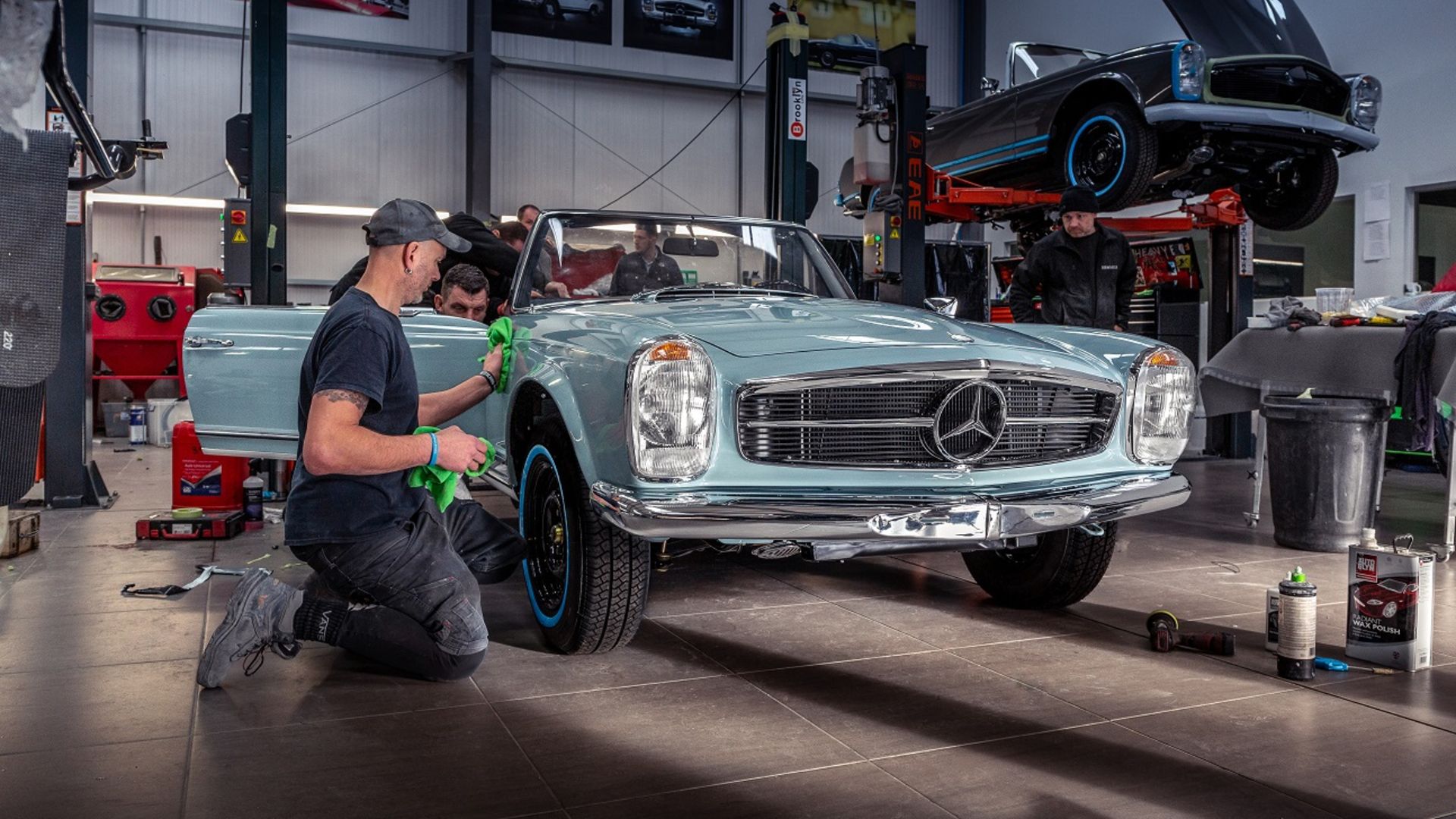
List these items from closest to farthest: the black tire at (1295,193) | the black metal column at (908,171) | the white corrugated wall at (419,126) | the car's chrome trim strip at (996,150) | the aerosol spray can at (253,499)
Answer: the aerosol spray can at (253,499), the black metal column at (908,171), the black tire at (1295,193), the car's chrome trim strip at (996,150), the white corrugated wall at (419,126)

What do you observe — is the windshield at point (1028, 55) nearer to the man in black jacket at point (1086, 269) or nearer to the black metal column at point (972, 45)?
the man in black jacket at point (1086, 269)

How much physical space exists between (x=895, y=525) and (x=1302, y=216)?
6373 mm

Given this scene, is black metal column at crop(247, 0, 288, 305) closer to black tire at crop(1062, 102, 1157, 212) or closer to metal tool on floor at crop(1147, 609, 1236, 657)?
black tire at crop(1062, 102, 1157, 212)

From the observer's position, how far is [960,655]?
10.8 feet

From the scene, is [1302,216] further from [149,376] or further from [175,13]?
[175,13]

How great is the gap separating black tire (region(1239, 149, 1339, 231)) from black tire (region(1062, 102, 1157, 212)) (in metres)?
1.29

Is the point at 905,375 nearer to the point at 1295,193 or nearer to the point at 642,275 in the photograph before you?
the point at 642,275

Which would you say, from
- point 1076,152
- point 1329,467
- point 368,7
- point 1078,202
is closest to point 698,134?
point 368,7

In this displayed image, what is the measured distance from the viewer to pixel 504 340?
11.7ft

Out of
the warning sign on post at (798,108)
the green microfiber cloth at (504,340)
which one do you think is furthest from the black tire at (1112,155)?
→ the green microfiber cloth at (504,340)

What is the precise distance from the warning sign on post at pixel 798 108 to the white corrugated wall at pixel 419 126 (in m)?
9.80

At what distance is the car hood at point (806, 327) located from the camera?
116 inches

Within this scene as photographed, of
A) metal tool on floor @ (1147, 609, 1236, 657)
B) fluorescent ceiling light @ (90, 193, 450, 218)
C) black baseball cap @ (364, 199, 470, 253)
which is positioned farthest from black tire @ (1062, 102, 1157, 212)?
fluorescent ceiling light @ (90, 193, 450, 218)

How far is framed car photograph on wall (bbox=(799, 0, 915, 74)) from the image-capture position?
18.2m
